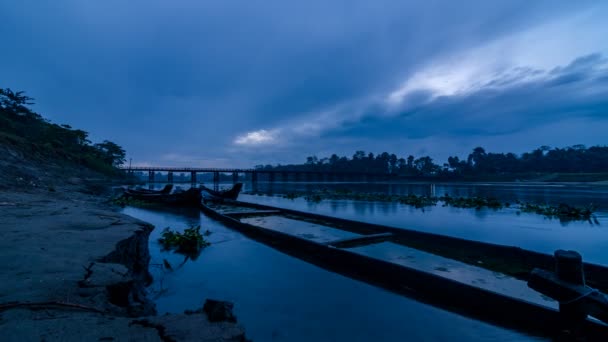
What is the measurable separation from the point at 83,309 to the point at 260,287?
11.0 ft

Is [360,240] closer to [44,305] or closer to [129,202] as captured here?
[44,305]

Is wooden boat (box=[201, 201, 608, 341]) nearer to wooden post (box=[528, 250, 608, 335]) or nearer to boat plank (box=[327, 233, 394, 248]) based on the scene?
boat plank (box=[327, 233, 394, 248])

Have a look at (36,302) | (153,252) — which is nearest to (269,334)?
(36,302)

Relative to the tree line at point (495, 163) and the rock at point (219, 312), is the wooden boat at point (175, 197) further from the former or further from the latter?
the tree line at point (495, 163)

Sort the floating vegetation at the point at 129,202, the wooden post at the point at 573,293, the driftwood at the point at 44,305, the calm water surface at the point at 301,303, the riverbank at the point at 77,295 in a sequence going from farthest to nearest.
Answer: the floating vegetation at the point at 129,202 → the calm water surface at the point at 301,303 → the wooden post at the point at 573,293 → the driftwood at the point at 44,305 → the riverbank at the point at 77,295

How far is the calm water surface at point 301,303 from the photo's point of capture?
380 centimetres

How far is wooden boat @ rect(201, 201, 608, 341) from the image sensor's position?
3227 millimetres

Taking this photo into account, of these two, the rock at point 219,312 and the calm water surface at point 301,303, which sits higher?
the rock at point 219,312

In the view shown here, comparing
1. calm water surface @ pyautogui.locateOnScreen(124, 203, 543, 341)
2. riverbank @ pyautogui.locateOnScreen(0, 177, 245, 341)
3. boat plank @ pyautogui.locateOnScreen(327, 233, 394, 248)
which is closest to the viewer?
riverbank @ pyautogui.locateOnScreen(0, 177, 245, 341)

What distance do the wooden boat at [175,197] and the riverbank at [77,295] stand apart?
→ 12.5 metres

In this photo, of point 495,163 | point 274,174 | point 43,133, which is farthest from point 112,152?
point 495,163

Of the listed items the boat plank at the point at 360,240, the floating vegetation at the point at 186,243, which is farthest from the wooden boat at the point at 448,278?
the floating vegetation at the point at 186,243

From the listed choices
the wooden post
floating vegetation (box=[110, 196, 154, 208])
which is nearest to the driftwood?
the wooden post

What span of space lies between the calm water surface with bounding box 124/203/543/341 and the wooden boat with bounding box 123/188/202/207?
1121cm
